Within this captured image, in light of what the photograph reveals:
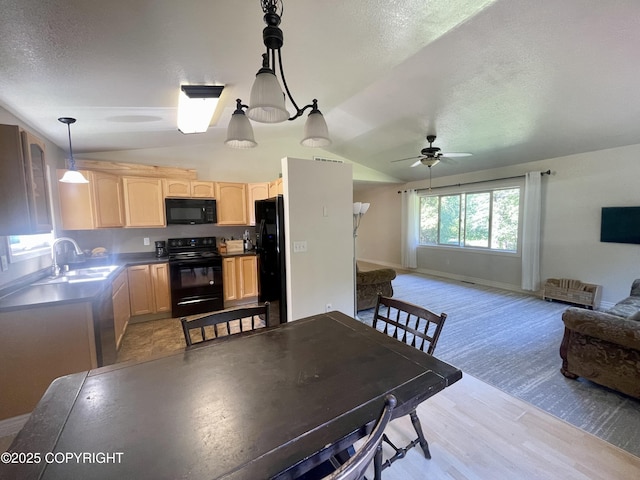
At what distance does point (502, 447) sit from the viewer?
1.69 m

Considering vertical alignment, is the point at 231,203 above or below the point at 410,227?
above

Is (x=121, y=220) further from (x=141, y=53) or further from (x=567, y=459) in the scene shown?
(x=567, y=459)

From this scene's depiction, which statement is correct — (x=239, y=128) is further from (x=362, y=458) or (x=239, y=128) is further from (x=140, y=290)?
(x=140, y=290)

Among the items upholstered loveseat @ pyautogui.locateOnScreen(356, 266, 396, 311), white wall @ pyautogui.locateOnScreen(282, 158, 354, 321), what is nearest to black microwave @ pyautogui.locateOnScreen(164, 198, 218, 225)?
white wall @ pyautogui.locateOnScreen(282, 158, 354, 321)

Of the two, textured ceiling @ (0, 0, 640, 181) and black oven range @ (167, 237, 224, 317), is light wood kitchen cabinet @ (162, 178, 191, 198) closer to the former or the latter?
textured ceiling @ (0, 0, 640, 181)

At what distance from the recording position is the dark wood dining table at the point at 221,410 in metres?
0.71

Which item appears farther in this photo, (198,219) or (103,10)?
(198,219)

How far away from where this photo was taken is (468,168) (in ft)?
18.2

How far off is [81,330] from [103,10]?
212 cm

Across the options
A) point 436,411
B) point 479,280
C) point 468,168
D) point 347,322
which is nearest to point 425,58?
point 347,322

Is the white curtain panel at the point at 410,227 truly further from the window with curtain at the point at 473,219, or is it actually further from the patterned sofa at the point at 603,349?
the patterned sofa at the point at 603,349

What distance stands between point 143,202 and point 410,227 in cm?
595

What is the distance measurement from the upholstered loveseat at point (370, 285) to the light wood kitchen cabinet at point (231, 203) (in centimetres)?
224

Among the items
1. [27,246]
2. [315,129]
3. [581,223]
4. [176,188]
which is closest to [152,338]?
[27,246]
